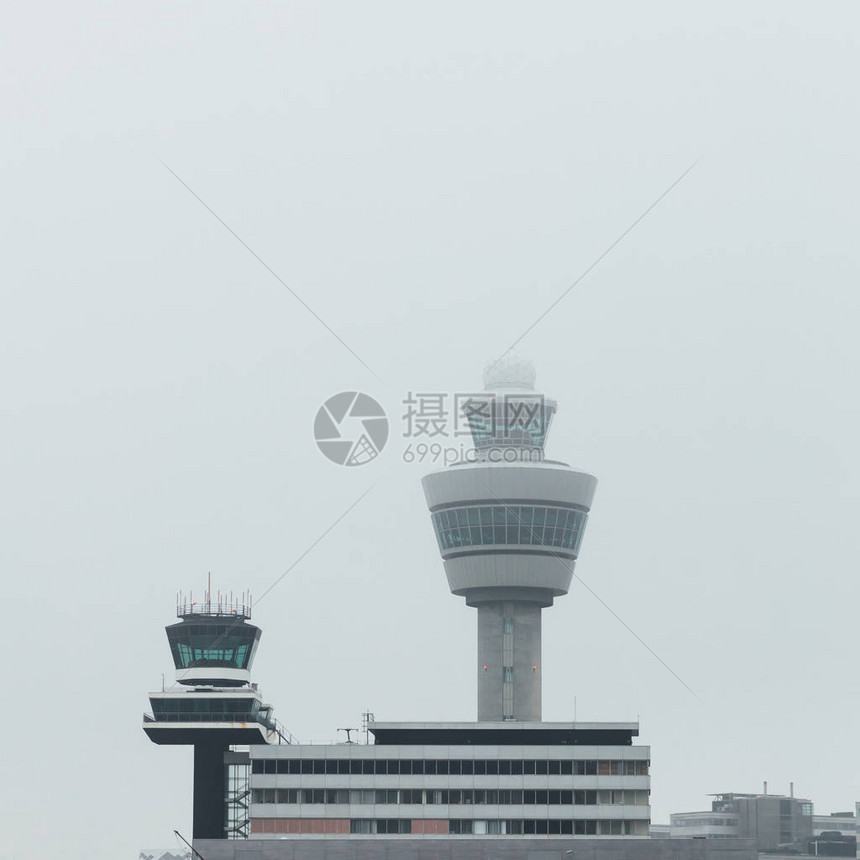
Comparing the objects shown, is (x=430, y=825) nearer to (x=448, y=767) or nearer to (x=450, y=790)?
(x=450, y=790)

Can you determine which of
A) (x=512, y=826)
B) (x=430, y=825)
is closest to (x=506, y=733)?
(x=512, y=826)

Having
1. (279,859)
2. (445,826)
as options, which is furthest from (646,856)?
(279,859)

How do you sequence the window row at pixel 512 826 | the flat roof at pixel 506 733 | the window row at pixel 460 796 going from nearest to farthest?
the window row at pixel 512 826, the window row at pixel 460 796, the flat roof at pixel 506 733

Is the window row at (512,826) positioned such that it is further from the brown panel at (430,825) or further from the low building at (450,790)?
the brown panel at (430,825)

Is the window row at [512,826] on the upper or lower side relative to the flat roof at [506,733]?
lower

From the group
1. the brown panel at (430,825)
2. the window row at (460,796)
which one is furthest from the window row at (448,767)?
the brown panel at (430,825)

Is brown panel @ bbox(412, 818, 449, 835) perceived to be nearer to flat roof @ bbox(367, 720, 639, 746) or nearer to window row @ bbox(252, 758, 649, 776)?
window row @ bbox(252, 758, 649, 776)
